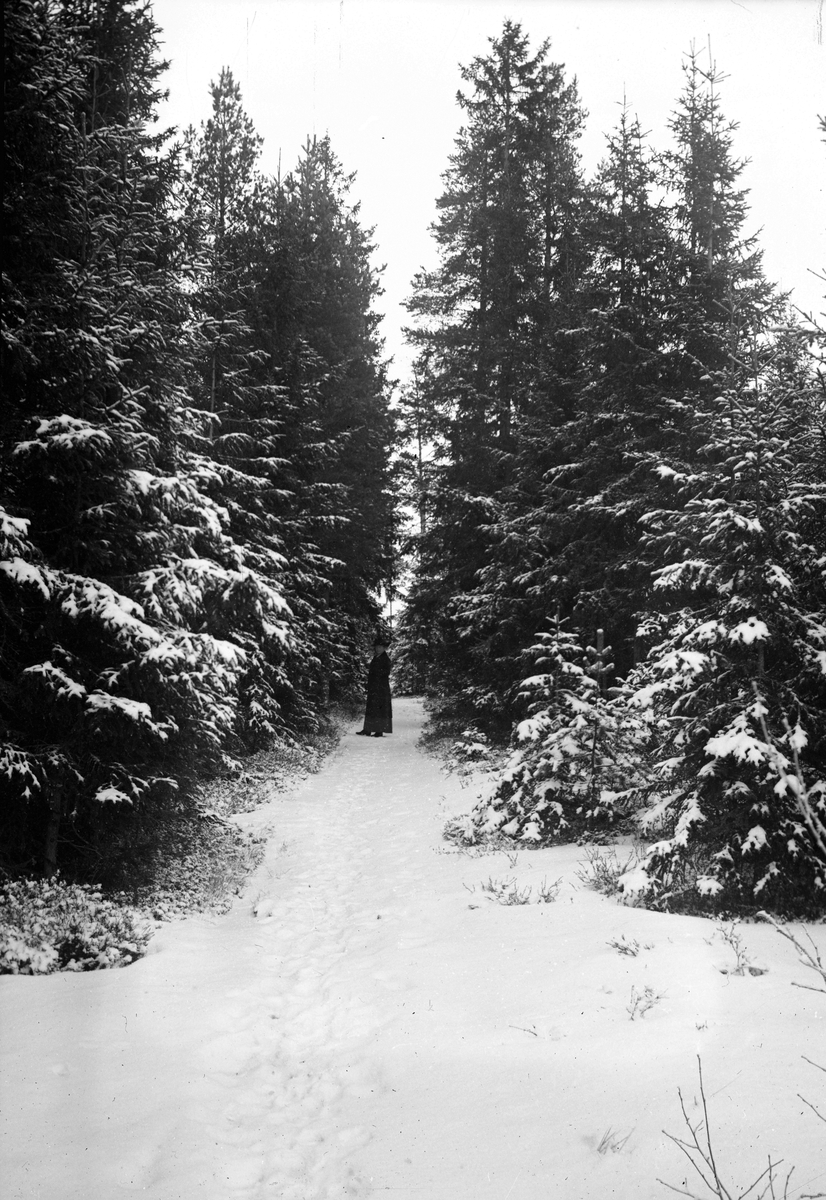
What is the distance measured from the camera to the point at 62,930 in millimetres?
5477

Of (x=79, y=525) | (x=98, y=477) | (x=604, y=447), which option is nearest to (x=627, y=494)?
(x=604, y=447)

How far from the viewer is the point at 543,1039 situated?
13.8ft

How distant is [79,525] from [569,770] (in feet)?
20.9

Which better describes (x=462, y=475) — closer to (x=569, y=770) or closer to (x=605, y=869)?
(x=569, y=770)

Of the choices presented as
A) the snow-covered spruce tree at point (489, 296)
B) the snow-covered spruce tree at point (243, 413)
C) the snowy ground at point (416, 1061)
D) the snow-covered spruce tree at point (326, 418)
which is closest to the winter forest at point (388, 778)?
the snowy ground at point (416, 1061)

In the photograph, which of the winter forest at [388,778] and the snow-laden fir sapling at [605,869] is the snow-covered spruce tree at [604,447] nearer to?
the winter forest at [388,778]

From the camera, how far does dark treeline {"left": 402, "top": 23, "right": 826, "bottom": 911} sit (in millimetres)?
5789

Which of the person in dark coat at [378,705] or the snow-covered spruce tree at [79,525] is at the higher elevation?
the snow-covered spruce tree at [79,525]

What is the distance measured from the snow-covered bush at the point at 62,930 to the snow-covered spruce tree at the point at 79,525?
602 mm

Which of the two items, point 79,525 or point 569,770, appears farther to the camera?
point 569,770

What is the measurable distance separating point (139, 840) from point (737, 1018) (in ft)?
18.8

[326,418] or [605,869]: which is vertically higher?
[326,418]

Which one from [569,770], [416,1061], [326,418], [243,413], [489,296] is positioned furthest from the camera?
[326,418]

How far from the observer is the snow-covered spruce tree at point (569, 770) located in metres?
8.07
